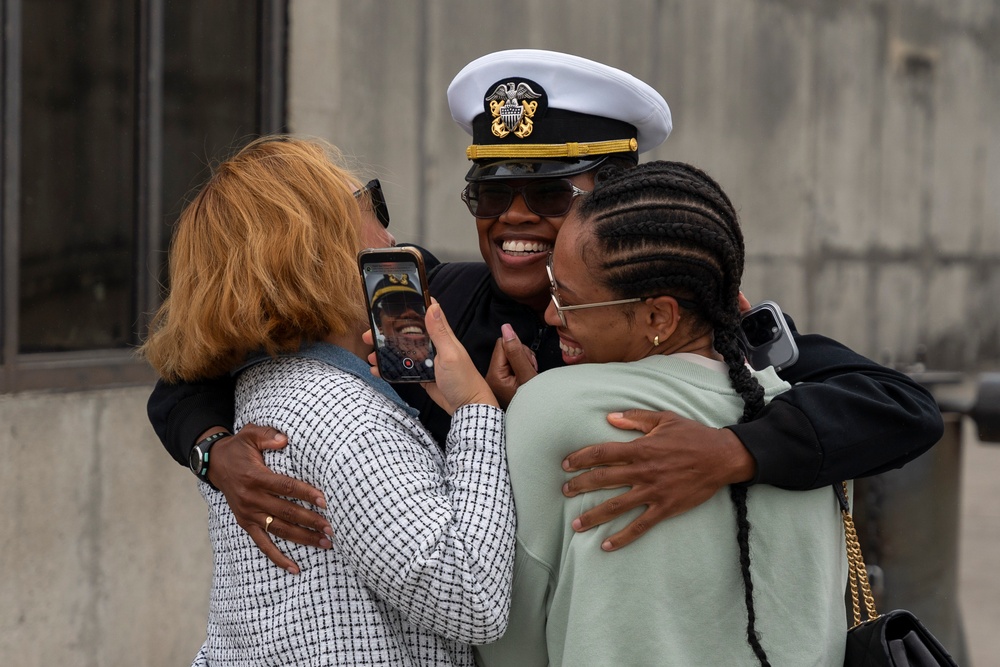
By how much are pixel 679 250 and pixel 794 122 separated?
721 cm

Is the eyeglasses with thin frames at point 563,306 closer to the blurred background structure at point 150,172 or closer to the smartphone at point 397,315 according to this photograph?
the smartphone at point 397,315

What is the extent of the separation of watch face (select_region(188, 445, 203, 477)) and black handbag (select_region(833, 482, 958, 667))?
1.09 metres

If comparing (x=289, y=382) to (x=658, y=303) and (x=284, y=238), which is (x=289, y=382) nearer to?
(x=284, y=238)

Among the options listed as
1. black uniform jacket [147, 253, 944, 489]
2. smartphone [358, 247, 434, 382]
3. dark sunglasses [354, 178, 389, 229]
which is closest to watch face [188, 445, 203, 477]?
black uniform jacket [147, 253, 944, 489]

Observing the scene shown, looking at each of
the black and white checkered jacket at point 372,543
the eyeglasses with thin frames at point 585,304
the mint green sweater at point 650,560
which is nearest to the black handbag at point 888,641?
the mint green sweater at point 650,560

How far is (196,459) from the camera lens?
209 centimetres

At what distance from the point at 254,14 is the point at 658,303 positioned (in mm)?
3665

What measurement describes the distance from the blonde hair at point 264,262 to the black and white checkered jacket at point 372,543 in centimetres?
Answer: 9

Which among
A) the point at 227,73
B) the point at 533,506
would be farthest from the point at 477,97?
the point at 227,73

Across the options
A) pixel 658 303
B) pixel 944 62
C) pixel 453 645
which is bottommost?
pixel 453 645

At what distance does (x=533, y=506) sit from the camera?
1683mm

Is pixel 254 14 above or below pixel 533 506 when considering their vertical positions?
above

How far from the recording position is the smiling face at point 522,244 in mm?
2309

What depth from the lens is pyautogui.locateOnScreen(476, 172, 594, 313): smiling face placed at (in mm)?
2309
